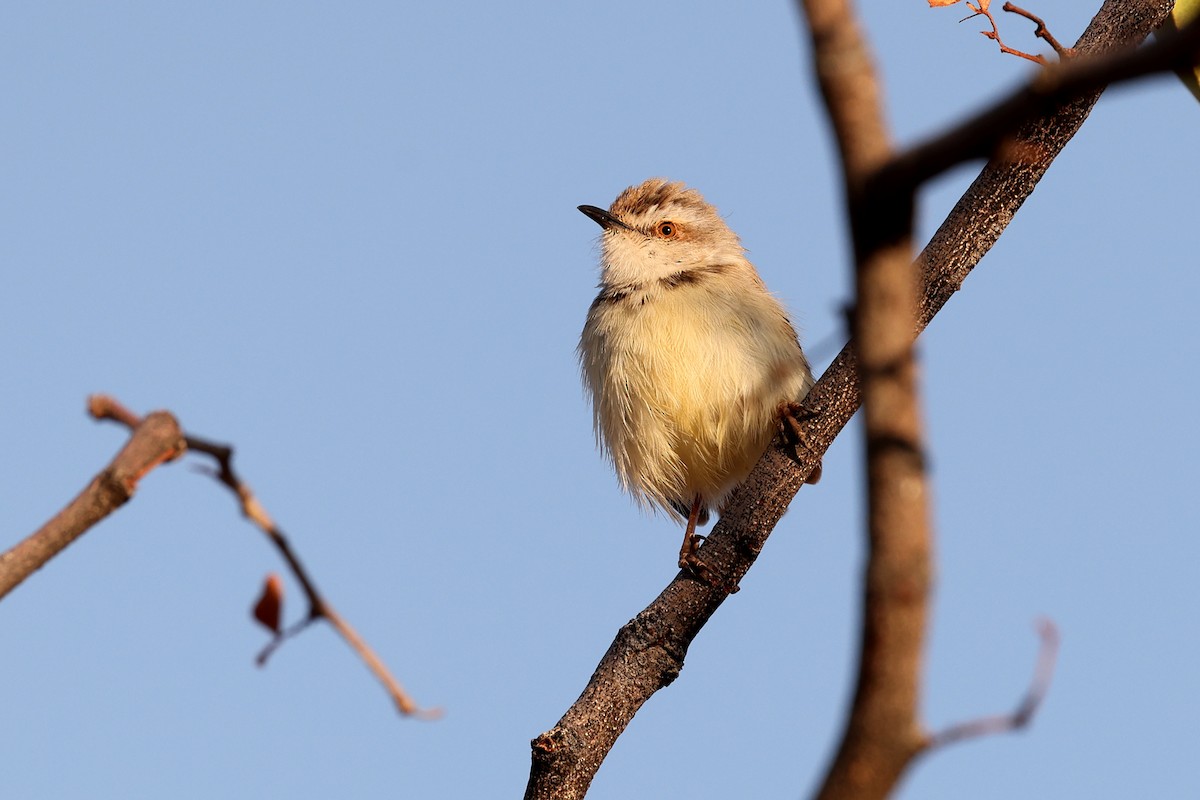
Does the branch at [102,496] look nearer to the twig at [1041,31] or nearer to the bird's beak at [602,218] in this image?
the twig at [1041,31]

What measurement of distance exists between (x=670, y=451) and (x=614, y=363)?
600 millimetres

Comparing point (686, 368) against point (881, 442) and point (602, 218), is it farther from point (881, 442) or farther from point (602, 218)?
point (881, 442)

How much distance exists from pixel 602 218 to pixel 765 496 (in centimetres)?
371

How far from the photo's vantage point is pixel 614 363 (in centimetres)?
716

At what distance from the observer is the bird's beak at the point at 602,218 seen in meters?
8.35

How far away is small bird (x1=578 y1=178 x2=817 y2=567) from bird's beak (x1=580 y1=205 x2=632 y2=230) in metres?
0.32

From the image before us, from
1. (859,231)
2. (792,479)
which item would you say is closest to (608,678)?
(792,479)

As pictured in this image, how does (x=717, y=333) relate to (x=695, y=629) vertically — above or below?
above

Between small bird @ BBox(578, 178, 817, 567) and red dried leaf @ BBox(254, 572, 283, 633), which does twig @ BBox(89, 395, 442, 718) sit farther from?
small bird @ BBox(578, 178, 817, 567)

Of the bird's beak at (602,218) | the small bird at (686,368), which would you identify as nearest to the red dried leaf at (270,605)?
the small bird at (686,368)

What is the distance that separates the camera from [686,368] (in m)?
6.88

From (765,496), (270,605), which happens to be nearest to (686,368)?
(765,496)

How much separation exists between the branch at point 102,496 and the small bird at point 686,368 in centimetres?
453

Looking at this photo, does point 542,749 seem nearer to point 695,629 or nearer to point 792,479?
point 695,629
